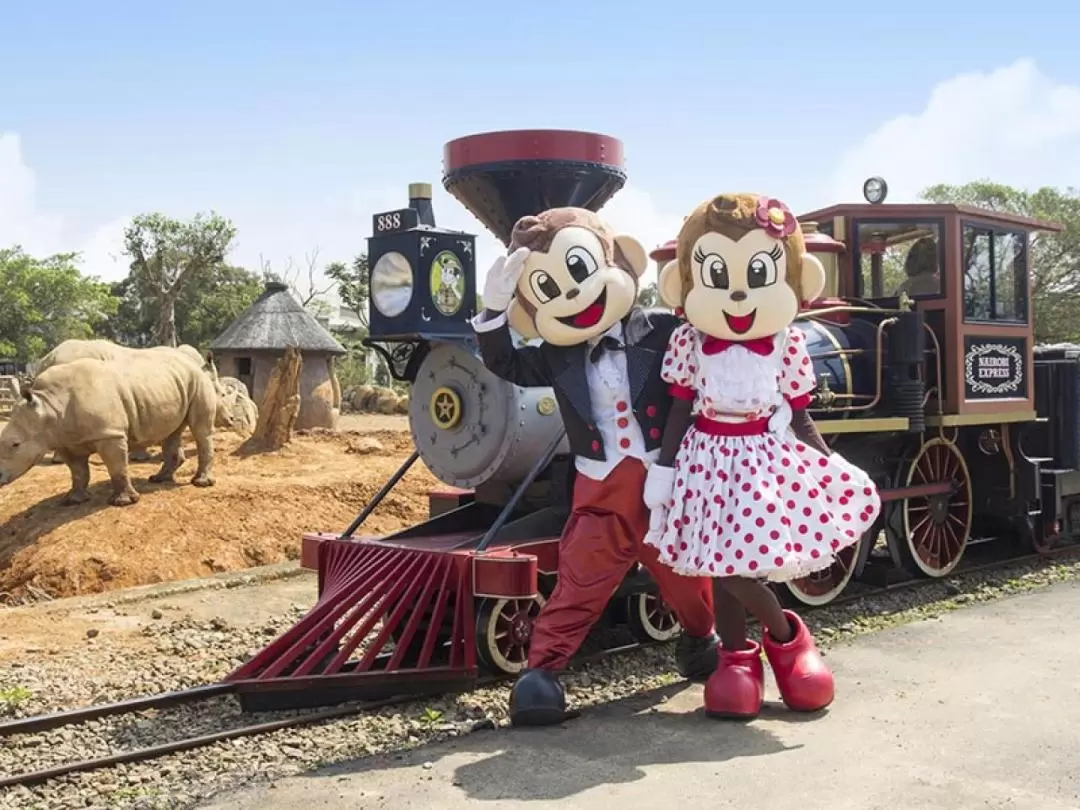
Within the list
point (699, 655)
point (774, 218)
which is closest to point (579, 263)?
point (774, 218)

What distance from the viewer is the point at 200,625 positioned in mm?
6660

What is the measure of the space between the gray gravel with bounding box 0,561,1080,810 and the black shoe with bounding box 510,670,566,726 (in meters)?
0.20

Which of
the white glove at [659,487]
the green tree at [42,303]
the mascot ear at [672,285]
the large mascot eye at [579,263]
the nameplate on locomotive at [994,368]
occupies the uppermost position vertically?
the green tree at [42,303]

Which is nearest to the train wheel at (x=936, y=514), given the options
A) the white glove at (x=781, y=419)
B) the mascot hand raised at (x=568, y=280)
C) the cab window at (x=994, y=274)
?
the cab window at (x=994, y=274)

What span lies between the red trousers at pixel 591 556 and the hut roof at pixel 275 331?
636 inches

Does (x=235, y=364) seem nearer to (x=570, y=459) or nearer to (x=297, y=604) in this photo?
(x=297, y=604)

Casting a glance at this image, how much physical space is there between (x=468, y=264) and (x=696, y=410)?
63.7 inches

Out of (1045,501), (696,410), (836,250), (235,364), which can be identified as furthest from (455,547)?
(235,364)

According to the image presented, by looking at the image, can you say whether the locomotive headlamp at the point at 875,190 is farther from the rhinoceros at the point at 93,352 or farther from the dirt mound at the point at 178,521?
the rhinoceros at the point at 93,352

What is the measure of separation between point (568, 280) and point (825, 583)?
3.19m

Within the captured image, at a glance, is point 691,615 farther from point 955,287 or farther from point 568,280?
point 955,287

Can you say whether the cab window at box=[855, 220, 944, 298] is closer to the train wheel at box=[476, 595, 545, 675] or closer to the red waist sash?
the red waist sash

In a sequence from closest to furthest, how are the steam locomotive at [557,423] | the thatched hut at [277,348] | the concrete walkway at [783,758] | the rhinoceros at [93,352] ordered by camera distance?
the concrete walkway at [783,758]
the steam locomotive at [557,423]
the rhinoceros at [93,352]
the thatched hut at [277,348]

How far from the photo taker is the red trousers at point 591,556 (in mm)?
4605
